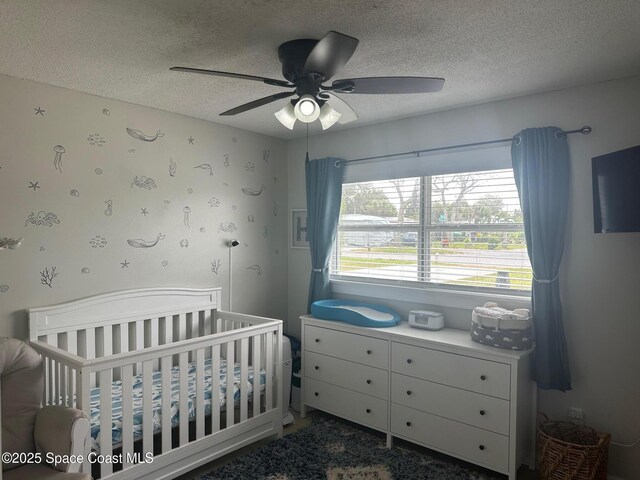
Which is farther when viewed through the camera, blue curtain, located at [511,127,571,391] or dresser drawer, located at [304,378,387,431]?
dresser drawer, located at [304,378,387,431]

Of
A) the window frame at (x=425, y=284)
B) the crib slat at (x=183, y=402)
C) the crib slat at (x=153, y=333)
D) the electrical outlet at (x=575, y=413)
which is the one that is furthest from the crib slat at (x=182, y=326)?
the electrical outlet at (x=575, y=413)

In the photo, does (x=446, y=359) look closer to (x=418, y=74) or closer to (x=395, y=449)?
(x=395, y=449)

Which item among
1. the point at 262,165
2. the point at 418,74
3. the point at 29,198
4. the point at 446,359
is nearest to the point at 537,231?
the point at 446,359

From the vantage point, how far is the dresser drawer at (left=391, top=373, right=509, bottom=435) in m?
2.50

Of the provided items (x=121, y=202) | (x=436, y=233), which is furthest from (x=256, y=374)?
(x=436, y=233)

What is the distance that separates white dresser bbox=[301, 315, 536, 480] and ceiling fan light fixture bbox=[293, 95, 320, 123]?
163cm

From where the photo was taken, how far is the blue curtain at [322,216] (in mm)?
3686

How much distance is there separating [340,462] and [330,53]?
2.38 meters

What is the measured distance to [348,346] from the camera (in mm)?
3156

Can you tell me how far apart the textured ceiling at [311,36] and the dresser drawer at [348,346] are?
171 centimetres

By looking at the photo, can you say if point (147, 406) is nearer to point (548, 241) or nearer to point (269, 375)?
point (269, 375)

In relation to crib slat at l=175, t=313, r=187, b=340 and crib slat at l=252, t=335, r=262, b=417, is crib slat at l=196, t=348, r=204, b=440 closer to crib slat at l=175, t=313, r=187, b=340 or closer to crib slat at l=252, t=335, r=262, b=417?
crib slat at l=252, t=335, r=262, b=417

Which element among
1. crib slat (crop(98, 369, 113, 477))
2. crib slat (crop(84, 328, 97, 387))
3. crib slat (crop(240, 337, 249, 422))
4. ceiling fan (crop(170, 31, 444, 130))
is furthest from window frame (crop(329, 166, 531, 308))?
crib slat (crop(98, 369, 113, 477))

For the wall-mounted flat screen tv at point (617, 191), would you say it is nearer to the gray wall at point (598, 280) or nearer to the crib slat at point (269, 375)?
the gray wall at point (598, 280)
